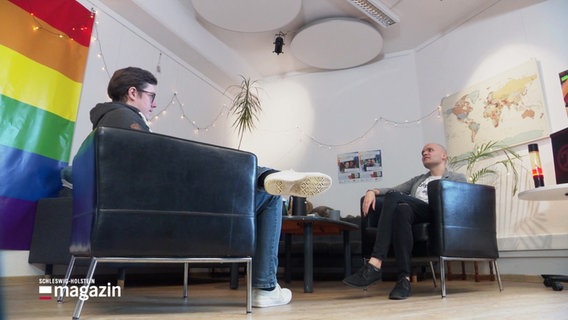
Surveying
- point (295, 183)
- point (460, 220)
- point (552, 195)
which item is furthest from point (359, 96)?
point (295, 183)

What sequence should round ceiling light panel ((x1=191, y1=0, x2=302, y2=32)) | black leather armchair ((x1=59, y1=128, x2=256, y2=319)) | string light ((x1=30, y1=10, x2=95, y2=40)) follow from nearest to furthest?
black leather armchair ((x1=59, y1=128, x2=256, y2=319)), string light ((x1=30, y1=10, x2=95, y2=40)), round ceiling light panel ((x1=191, y1=0, x2=302, y2=32))

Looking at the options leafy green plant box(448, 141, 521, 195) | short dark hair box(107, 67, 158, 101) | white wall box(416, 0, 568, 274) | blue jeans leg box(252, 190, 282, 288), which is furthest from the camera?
leafy green plant box(448, 141, 521, 195)

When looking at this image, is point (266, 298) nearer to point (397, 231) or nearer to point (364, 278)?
point (364, 278)

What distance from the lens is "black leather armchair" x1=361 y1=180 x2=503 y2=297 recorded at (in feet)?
6.93

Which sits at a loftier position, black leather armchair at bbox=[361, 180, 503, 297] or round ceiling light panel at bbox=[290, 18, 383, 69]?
round ceiling light panel at bbox=[290, 18, 383, 69]

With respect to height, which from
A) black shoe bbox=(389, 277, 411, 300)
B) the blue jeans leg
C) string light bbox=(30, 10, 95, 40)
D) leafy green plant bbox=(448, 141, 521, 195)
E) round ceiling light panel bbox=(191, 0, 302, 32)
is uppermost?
round ceiling light panel bbox=(191, 0, 302, 32)

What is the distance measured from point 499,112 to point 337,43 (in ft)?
6.44

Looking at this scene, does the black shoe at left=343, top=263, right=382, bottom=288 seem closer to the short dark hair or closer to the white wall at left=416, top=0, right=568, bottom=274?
the short dark hair

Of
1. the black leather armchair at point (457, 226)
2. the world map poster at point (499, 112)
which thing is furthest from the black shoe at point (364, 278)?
the world map poster at point (499, 112)

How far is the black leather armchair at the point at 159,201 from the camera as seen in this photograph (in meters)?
1.22

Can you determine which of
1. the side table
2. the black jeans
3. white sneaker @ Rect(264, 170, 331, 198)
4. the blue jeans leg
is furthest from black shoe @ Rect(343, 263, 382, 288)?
the side table

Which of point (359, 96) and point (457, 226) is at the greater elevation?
point (359, 96)

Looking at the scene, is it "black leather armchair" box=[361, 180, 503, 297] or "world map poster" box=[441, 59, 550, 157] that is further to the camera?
"world map poster" box=[441, 59, 550, 157]

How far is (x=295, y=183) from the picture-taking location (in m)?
1.42
